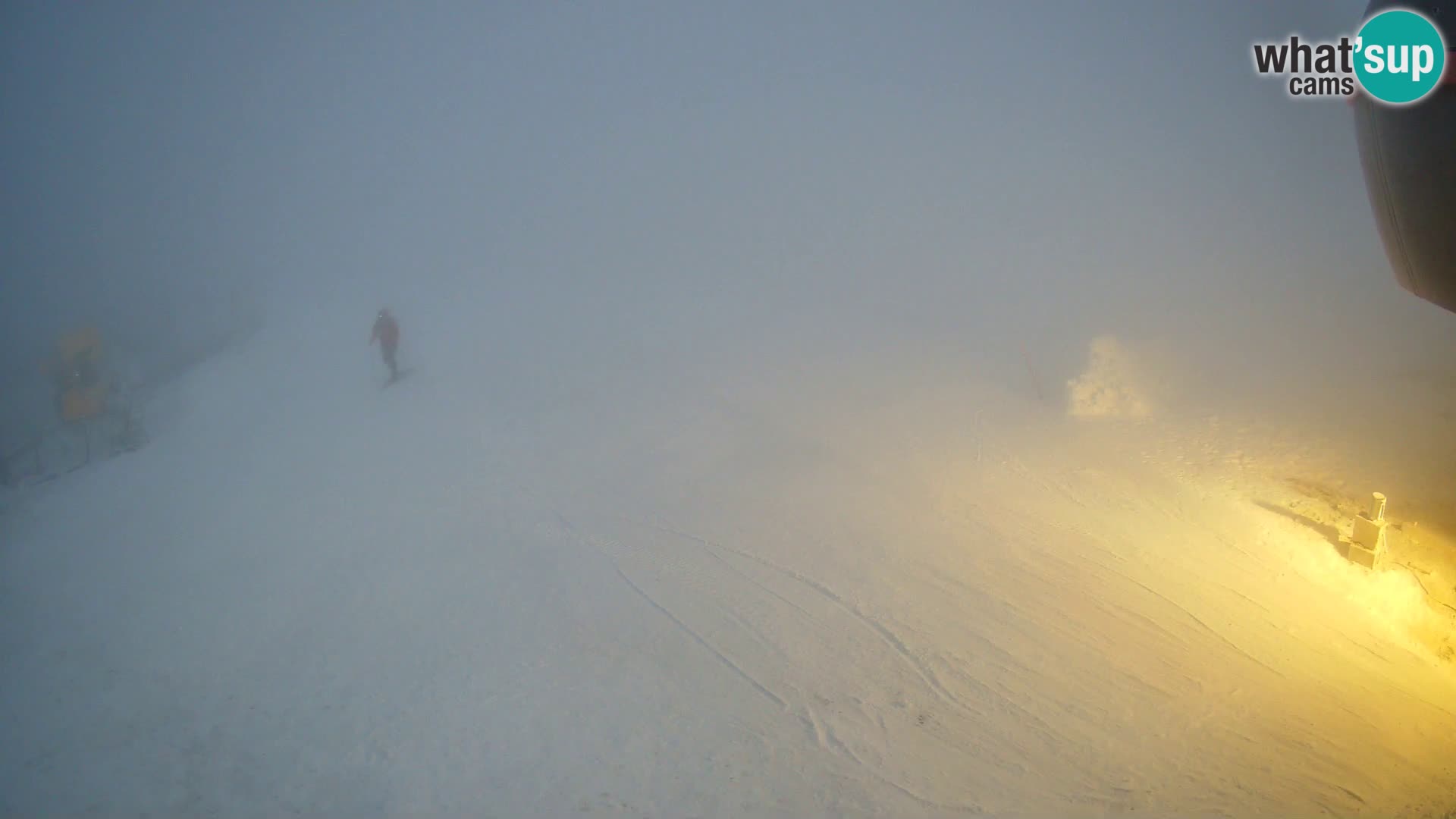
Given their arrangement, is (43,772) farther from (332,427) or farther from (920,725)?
(332,427)

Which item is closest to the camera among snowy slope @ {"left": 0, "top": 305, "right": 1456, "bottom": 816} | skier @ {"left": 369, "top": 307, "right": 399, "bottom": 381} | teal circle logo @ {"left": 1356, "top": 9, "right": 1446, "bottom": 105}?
teal circle logo @ {"left": 1356, "top": 9, "right": 1446, "bottom": 105}

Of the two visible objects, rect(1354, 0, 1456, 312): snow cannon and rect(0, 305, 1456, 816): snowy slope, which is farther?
rect(0, 305, 1456, 816): snowy slope

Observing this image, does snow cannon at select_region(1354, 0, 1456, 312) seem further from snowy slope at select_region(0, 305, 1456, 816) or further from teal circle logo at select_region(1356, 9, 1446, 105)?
snowy slope at select_region(0, 305, 1456, 816)

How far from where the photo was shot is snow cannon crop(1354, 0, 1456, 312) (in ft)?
8.52

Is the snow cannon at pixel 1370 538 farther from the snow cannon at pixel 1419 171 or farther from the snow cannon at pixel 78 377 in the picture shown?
the snow cannon at pixel 78 377

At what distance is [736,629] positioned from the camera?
5.68 metres

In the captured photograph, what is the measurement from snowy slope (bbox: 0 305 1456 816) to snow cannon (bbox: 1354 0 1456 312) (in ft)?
10.6

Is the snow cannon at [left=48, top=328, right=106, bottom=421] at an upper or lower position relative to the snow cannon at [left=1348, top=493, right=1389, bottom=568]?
lower

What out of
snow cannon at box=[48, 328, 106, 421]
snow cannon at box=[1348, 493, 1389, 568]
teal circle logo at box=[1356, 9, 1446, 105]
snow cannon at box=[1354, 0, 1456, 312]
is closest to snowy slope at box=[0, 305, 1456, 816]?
snow cannon at box=[1348, 493, 1389, 568]

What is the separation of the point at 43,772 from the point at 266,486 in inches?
210

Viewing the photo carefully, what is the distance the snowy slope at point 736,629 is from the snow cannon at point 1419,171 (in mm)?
3227

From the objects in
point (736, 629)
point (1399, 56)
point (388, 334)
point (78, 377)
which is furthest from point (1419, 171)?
point (78, 377)

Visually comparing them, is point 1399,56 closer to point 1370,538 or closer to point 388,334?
point 1370,538

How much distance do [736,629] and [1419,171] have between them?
5.14m
